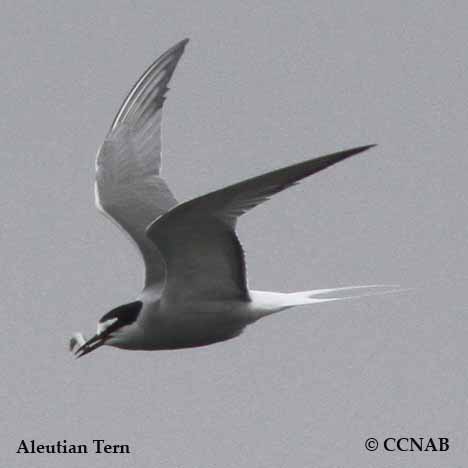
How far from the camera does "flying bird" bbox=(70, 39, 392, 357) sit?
7961mm

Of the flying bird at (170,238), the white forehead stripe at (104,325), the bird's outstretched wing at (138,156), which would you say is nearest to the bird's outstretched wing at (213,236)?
the flying bird at (170,238)

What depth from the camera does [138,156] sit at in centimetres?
1105

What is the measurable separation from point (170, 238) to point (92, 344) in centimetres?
143

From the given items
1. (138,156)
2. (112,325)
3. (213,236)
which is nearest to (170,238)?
(213,236)

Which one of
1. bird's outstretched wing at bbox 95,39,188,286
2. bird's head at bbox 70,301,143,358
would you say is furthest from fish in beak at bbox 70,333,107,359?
bird's outstretched wing at bbox 95,39,188,286

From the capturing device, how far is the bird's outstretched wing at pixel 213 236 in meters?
7.46

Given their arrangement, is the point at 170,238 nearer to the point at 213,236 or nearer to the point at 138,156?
the point at 213,236

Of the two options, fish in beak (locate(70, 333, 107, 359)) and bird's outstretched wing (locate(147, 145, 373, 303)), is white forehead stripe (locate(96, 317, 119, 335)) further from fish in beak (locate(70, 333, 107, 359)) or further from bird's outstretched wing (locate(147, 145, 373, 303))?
bird's outstretched wing (locate(147, 145, 373, 303))

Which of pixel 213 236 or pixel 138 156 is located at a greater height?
pixel 138 156

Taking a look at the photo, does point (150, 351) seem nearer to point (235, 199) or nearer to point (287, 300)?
point (287, 300)

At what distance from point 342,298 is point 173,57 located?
3072 millimetres

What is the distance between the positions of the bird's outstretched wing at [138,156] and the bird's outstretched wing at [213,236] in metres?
1.55

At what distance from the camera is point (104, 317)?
367 inches

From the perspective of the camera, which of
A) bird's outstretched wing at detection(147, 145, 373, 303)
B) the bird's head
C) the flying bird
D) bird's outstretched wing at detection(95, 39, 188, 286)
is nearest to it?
bird's outstretched wing at detection(147, 145, 373, 303)
